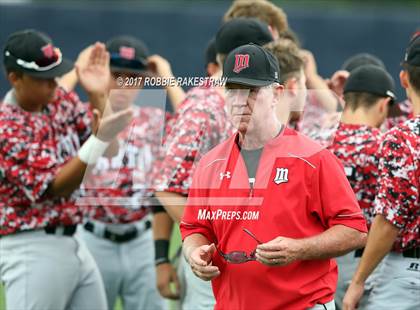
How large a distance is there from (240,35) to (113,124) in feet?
2.91

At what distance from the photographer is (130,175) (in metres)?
6.34

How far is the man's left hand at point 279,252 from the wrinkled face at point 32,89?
2099 millimetres

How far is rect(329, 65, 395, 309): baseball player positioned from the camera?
5054mm

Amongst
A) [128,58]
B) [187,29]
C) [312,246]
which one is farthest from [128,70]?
[187,29]

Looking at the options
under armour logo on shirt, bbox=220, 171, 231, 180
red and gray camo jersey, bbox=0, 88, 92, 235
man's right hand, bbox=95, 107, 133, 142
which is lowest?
red and gray camo jersey, bbox=0, 88, 92, 235

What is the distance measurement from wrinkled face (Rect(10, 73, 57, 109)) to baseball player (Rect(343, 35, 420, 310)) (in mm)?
2019

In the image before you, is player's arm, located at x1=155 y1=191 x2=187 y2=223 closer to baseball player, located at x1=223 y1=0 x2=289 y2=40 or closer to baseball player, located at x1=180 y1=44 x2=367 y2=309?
baseball player, located at x1=180 y1=44 x2=367 y2=309

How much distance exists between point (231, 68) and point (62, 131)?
5.87 feet

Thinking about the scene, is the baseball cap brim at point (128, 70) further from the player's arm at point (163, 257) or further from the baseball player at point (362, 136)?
the baseball player at point (362, 136)

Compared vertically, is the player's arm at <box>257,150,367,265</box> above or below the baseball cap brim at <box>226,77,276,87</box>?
below

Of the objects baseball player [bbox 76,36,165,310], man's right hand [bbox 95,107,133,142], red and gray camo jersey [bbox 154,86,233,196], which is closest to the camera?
red and gray camo jersey [bbox 154,86,233,196]

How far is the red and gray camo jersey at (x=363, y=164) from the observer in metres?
5.04

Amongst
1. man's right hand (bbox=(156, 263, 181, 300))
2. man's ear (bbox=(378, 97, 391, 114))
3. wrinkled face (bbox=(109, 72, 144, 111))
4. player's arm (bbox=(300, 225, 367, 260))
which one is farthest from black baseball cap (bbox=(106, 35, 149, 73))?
player's arm (bbox=(300, 225, 367, 260))

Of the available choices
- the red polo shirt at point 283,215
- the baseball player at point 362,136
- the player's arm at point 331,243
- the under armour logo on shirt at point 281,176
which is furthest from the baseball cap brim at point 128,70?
the player's arm at point 331,243
